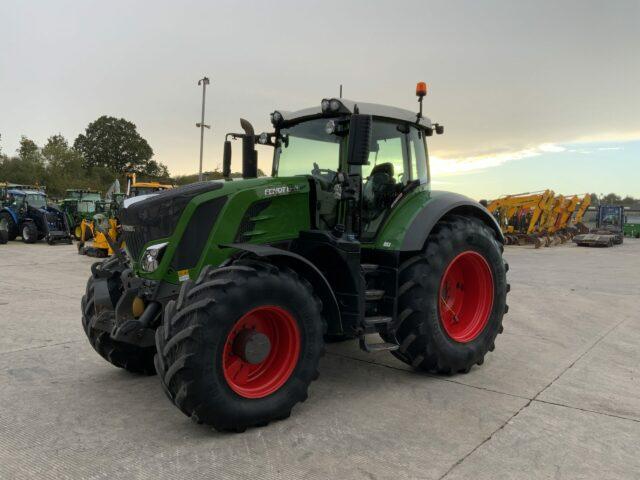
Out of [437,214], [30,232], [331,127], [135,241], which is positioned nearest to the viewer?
[135,241]

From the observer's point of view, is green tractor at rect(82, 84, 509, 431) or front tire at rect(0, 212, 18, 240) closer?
green tractor at rect(82, 84, 509, 431)

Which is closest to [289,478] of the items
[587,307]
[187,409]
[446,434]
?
[187,409]

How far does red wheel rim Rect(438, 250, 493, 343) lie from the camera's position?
193 inches

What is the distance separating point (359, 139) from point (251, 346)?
5.34 feet

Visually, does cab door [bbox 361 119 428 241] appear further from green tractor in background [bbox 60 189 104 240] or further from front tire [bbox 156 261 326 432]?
green tractor in background [bbox 60 189 104 240]

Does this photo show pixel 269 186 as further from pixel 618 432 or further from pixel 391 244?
pixel 618 432

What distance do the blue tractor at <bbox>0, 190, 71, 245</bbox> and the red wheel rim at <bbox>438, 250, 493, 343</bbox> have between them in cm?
1683

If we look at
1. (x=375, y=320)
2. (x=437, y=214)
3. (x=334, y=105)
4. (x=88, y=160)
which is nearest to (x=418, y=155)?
(x=437, y=214)

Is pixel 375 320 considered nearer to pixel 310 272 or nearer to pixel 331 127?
pixel 310 272

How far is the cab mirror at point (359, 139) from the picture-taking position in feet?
12.3

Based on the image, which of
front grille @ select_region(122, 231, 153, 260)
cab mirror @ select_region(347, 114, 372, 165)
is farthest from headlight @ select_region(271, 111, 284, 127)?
front grille @ select_region(122, 231, 153, 260)

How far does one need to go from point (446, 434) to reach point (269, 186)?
7.02 ft

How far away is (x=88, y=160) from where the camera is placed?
66.9 meters

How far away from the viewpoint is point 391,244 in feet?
14.2
